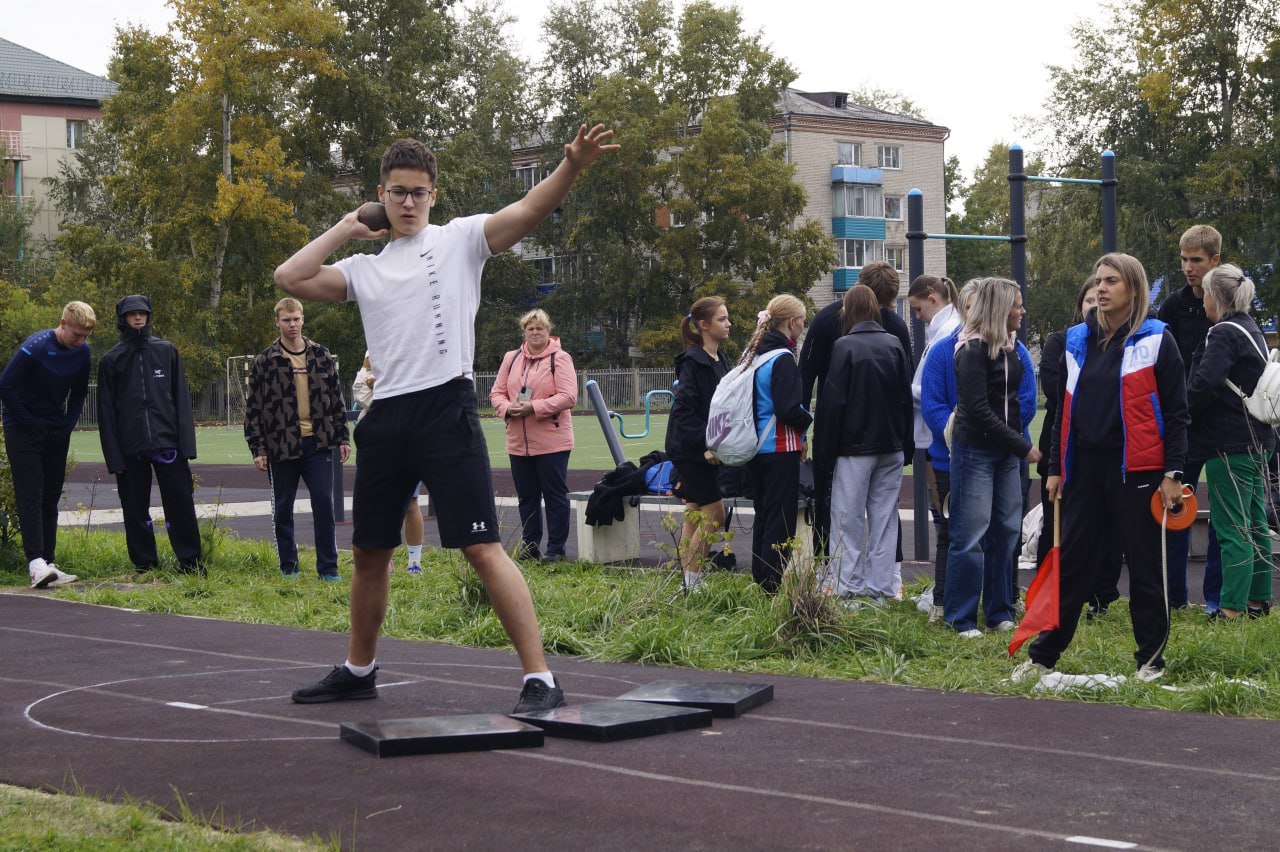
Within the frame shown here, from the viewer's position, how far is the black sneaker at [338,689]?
21.6 feet

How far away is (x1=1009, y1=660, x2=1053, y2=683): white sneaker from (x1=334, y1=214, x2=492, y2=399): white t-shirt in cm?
273

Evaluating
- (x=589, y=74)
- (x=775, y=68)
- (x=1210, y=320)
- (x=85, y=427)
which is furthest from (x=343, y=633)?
(x=589, y=74)

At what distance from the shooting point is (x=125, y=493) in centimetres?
1152

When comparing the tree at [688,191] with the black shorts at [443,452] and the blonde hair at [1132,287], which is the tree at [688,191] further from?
the black shorts at [443,452]

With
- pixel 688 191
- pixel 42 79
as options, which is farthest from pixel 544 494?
pixel 42 79

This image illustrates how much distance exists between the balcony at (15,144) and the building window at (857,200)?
40045 mm

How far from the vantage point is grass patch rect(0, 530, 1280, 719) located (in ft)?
22.7

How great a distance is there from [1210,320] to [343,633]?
5185 millimetres

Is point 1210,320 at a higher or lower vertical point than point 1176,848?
higher

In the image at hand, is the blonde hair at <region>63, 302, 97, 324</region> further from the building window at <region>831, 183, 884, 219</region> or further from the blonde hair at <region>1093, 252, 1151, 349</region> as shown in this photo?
the building window at <region>831, 183, 884, 219</region>

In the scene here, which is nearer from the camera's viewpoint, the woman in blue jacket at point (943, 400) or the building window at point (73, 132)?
the woman in blue jacket at point (943, 400)

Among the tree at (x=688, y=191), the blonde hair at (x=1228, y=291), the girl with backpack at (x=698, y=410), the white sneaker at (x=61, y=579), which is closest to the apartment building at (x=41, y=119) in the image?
the tree at (x=688, y=191)

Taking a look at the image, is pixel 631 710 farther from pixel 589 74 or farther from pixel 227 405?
pixel 589 74

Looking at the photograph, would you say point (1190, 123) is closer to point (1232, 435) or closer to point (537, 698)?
point (1232, 435)
